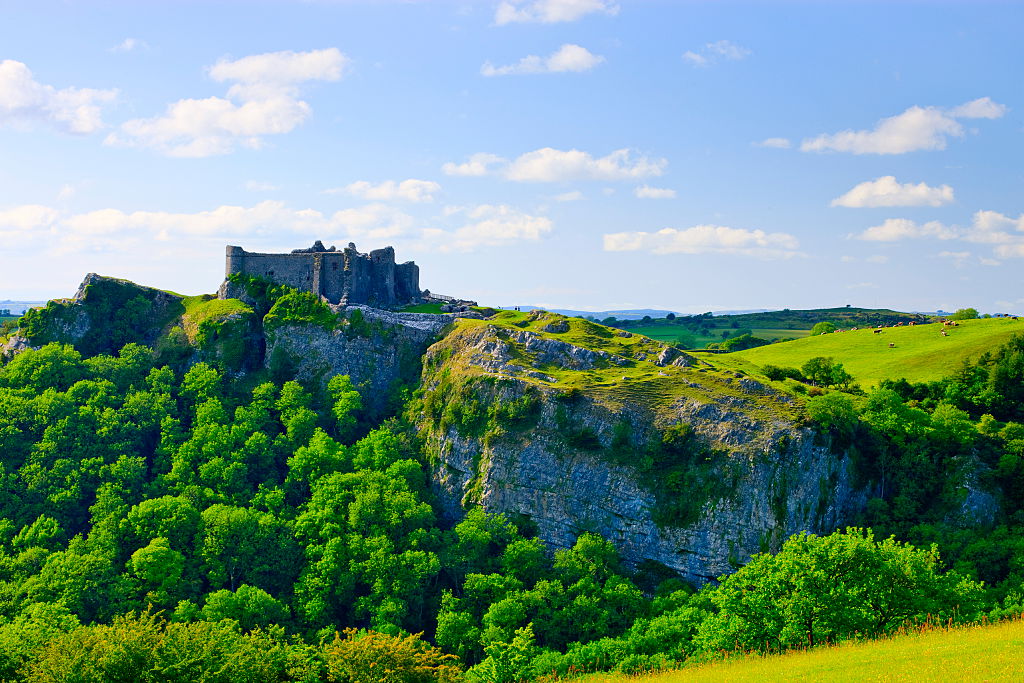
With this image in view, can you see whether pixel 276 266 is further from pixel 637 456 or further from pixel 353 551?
pixel 637 456

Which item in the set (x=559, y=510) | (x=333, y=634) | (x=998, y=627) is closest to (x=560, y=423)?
(x=559, y=510)

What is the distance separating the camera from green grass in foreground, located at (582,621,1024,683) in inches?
1351

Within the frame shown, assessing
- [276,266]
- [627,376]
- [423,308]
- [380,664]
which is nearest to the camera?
[380,664]

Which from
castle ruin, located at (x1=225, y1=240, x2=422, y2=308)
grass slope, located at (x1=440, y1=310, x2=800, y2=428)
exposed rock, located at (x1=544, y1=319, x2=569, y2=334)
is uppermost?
castle ruin, located at (x1=225, y1=240, x2=422, y2=308)

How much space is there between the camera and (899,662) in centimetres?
3731

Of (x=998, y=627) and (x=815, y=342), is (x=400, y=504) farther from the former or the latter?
(x=815, y=342)

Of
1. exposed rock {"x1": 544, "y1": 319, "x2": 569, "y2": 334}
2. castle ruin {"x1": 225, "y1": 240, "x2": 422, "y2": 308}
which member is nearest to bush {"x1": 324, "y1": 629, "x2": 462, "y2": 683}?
exposed rock {"x1": 544, "y1": 319, "x2": 569, "y2": 334}

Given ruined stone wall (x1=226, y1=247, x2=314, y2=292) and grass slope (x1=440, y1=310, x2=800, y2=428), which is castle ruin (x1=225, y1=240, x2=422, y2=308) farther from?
grass slope (x1=440, y1=310, x2=800, y2=428)

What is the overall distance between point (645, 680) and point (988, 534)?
133ft

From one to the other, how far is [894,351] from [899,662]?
82204mm

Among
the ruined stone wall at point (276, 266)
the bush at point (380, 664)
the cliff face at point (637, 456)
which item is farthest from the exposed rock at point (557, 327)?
the bush at point (380, 664)

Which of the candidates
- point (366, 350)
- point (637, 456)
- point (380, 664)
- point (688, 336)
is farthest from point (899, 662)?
point (688, 336)

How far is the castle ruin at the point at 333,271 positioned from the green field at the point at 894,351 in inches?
1608

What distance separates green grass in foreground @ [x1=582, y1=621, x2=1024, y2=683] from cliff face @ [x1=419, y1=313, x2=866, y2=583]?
79.9ft
